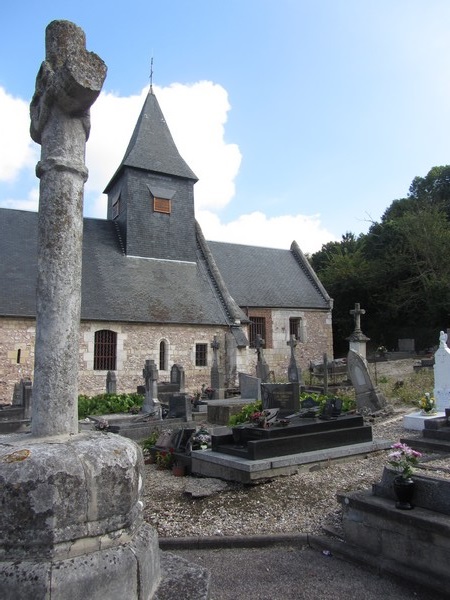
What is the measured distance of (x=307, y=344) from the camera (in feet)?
82.0

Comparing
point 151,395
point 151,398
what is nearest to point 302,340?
point 151,395

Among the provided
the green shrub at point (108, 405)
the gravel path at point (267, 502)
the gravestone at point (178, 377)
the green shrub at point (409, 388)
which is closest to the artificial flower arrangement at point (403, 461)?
the gravel path at point (267, 502)

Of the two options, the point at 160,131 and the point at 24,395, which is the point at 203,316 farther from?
the point at 160,131

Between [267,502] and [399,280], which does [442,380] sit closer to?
[267,502]

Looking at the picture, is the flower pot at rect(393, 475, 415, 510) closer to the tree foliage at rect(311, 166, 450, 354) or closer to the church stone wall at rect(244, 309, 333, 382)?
the church stone wall at rect(244, 309, 333, 382)

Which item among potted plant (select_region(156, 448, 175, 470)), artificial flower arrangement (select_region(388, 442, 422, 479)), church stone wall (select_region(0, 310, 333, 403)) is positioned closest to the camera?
artificial flower arrangement (select_region(388, 442, 422, 479))

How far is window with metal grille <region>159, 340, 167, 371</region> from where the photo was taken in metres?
19.4

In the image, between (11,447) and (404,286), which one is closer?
(11,447)

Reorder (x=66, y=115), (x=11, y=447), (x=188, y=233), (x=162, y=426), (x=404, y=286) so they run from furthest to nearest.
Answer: (x=404, y=286)
(x=188, y=233)
(x=162, y=426)
(x=66, y=115)
(x=11, y=447)

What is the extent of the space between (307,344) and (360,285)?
950 centimetres

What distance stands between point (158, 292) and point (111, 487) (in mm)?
18174

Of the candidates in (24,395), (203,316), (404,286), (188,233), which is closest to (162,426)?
(24,395)

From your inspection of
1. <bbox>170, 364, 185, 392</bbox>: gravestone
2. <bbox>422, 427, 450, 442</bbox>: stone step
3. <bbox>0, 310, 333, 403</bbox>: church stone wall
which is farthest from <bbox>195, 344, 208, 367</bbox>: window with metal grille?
<bbox>422, 427, 450, 442</bbox>: stone step

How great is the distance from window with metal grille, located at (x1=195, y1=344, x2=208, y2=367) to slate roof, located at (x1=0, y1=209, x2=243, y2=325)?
3.58 ft
